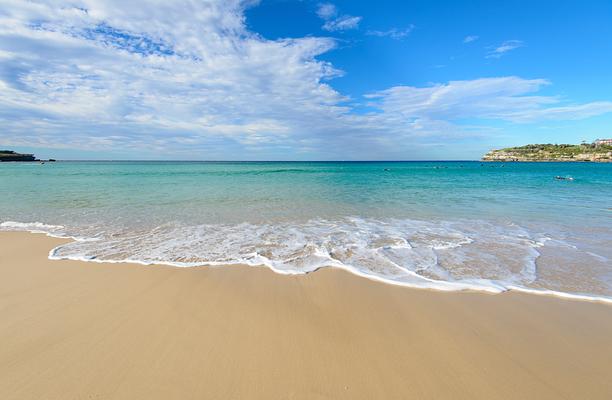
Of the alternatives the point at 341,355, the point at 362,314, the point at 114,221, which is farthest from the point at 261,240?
the point at 114,221

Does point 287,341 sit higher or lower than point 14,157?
lower

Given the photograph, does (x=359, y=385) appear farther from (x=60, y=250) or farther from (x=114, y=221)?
(x=114, y=221)

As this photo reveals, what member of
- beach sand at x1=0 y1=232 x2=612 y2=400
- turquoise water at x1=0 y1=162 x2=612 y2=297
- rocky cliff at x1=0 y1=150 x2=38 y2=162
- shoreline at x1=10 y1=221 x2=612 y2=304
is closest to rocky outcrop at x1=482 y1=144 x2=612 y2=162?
turquoise water at x1=0 y1=162 x2=612 y2=297

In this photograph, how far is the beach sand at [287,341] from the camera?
245 cm

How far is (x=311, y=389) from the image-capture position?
7.88 ft

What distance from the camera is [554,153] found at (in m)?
129

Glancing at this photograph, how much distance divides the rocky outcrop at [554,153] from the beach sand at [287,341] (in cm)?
15745

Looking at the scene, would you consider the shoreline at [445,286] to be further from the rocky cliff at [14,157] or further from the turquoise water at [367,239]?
the rocky cliff at [14,157]

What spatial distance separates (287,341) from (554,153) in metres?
178

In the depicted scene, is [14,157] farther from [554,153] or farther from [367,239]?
[554,153]

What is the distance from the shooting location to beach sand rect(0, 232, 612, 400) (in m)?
2.45

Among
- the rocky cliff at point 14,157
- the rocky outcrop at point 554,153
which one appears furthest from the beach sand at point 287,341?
the rocky outcrop at point 554,153

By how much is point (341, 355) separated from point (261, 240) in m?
4.47

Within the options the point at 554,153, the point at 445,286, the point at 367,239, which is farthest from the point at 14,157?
the point at 554,153
